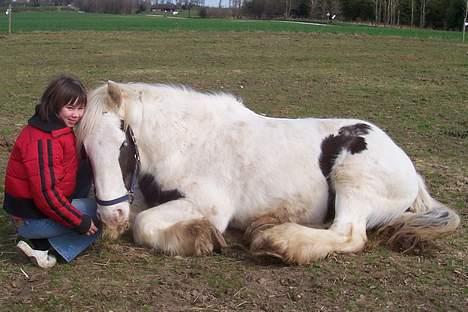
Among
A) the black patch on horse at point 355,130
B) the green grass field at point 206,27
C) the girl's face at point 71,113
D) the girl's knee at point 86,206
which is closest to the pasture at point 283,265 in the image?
the girl's knee at point 86,206

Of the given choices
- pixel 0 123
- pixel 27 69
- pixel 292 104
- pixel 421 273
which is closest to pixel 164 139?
pixel 421 273

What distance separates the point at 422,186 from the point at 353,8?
6600cm

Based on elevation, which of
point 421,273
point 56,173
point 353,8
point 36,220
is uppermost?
point 353,8

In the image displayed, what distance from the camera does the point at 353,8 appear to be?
221 ft

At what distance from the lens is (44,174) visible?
3.53 meters

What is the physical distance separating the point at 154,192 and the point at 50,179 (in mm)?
784

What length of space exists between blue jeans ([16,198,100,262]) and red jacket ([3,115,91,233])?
0.06m

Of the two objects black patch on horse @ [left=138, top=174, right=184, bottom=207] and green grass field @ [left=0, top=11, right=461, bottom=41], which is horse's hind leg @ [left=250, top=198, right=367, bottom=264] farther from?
green grass field @ [left=0, top=11, right=461, bottom=41]

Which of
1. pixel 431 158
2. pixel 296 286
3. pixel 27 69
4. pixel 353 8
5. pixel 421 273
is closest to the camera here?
pixel 296 286

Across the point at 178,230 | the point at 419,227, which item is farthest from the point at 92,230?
the point at 419,227

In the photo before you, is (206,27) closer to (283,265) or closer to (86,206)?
(86,206)

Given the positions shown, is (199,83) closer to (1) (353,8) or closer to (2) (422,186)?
(2) (422,186)

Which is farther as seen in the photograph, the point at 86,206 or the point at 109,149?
the point at 86,206

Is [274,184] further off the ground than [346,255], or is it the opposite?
[274,184]
